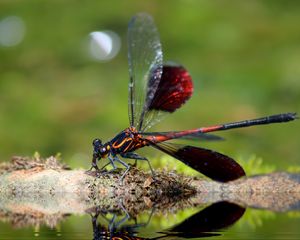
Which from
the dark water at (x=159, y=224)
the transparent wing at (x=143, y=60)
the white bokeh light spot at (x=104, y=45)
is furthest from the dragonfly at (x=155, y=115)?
the white bokeh light spot at (x=104, y=45)

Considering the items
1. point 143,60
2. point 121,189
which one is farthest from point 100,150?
point 143,60

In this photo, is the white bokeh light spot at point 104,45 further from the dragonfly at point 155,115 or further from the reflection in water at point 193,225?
the reflection in water at point 193,225

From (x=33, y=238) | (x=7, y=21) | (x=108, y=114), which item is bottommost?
(x=33, y=238)

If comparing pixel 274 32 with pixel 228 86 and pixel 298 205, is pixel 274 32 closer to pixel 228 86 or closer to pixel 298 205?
pixel 228 86

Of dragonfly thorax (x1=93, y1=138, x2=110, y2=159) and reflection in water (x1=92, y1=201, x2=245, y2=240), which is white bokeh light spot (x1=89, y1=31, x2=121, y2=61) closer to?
dragonfly thorax (x1=93, y1=138, x2=110, y2=159)

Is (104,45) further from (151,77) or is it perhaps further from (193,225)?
(193,225)

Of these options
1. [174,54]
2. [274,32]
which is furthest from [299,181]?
[274,32]
